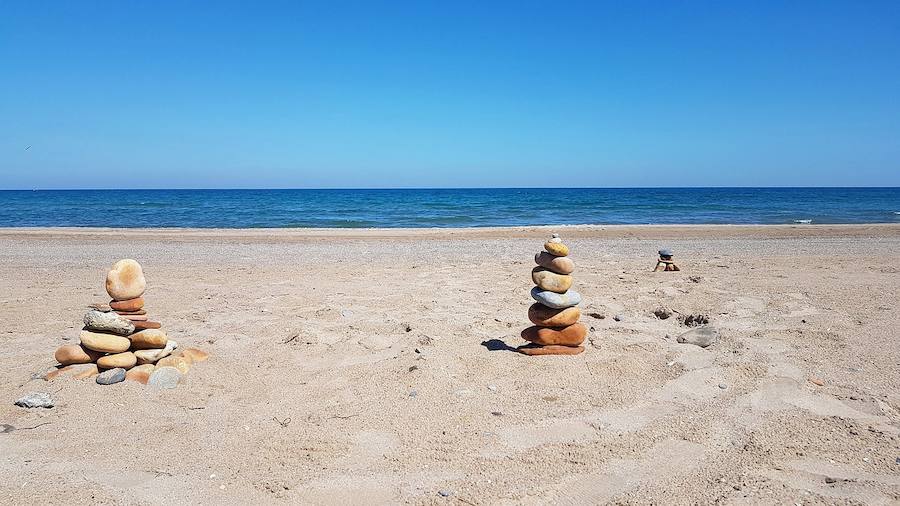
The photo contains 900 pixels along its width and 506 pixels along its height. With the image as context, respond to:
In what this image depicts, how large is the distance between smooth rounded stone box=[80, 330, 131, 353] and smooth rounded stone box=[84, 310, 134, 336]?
0.21 ft

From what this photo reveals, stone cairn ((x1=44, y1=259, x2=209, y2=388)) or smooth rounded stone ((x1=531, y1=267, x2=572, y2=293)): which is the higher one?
smooth rounded stone ((x1=531, y1=267, x2=572, y2=293))

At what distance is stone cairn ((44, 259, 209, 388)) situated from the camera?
5734 millimetres

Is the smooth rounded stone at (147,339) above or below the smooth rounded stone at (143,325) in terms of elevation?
below

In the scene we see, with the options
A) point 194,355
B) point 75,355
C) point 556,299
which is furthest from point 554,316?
point 75,355

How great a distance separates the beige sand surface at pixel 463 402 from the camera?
3855mm

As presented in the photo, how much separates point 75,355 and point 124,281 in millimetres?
887

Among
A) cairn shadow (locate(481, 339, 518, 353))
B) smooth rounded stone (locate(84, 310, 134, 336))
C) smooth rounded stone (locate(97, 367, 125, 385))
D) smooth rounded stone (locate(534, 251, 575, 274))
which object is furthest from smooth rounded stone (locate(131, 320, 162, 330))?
smooth rounded stone (locate(534, 251, 575, 274))

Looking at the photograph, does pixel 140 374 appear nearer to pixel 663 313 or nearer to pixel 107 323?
pixel 107 323

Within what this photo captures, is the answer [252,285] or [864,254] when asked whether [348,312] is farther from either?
[864,254]

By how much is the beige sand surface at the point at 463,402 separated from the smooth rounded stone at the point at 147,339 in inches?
21.2

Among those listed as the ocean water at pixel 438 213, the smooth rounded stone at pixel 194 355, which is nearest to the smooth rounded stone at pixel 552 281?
the smooth rounded stone at pixel 194 355

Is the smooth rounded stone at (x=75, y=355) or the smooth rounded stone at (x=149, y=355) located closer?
the smooth rounded stone at (x=75, y=355)

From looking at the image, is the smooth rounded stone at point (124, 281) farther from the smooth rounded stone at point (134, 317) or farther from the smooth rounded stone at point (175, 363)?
the smooth rounded stone at point (175, 363)

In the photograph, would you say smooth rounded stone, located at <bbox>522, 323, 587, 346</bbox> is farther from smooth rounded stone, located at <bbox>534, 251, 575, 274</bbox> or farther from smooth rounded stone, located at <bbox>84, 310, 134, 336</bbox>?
smooth rounded stone, located at <bbox>84, 310, 134, 336</bbox>
